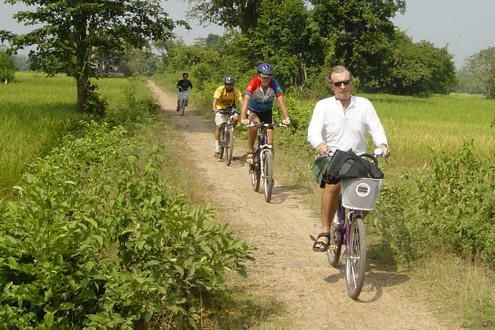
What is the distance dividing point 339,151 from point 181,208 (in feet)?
4.66

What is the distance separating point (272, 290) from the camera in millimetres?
5059

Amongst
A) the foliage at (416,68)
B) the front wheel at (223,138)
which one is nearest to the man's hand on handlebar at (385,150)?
the front wheel at (223,138)

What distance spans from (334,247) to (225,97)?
245 inches

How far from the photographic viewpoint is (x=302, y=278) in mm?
5387

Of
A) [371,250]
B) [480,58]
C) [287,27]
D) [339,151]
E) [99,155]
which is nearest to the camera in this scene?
[339,151]

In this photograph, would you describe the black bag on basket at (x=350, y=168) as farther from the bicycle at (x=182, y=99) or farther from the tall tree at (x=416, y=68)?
the tall tree at (x=416, y=68)

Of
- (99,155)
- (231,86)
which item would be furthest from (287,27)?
(99,155)

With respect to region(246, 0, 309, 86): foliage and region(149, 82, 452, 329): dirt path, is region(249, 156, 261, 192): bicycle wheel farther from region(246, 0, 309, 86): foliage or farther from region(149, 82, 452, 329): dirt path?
region(246, 0, 309, 86): foliage

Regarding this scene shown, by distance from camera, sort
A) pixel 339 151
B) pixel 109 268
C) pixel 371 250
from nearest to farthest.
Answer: pixel 109 268 → pixel 339 151 → pixel 371 250

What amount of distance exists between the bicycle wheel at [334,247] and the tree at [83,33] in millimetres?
12594

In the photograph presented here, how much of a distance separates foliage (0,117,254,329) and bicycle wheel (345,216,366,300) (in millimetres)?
1054

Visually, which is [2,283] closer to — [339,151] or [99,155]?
[339,151]

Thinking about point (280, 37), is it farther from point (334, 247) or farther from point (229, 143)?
point (334, 247)

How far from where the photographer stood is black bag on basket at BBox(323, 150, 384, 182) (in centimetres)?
467
